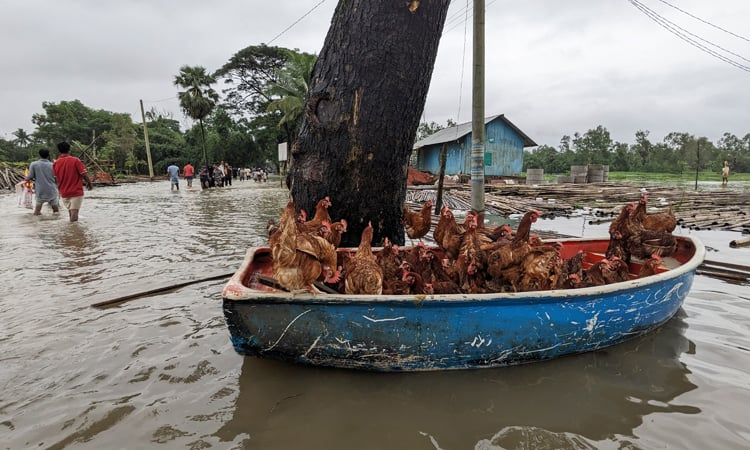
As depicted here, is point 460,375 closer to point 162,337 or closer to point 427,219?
point 427,219

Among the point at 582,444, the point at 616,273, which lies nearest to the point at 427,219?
the point at 616,273

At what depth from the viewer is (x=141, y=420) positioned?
93.4 inches

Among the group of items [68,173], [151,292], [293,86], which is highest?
[293,86]

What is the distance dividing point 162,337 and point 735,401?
4.50 m

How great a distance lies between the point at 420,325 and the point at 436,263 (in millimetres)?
914

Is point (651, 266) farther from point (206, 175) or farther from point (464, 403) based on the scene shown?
point (206, 175)

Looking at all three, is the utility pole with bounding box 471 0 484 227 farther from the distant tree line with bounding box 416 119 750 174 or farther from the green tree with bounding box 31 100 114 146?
the green tree with bounding box 31 100 114 146

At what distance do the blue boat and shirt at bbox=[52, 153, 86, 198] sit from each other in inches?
353

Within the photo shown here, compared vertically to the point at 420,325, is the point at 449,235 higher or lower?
higher

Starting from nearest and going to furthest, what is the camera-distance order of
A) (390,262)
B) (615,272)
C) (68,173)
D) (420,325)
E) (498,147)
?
(420,325) < (390,262) < (615,272) < (68,173) < (498,147)

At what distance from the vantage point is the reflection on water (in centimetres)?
228

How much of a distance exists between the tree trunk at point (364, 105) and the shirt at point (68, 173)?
7859 millimetres

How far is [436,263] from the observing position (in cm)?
354

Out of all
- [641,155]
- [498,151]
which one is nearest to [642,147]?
[641,155]
